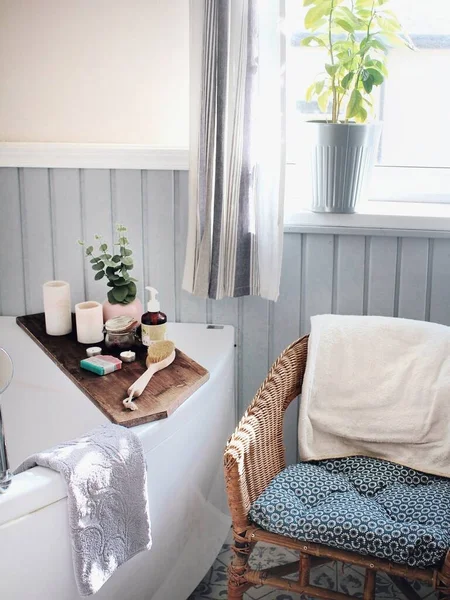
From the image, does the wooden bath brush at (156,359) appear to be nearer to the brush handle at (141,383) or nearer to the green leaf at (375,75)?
the brush handle at (141,383)

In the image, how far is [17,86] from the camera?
2.19 m

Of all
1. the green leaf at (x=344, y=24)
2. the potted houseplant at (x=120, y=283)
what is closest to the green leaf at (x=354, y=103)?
the green leaf at (x=344, y=24)

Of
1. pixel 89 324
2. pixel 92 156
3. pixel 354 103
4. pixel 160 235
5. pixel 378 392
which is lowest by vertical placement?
pixel 378 392

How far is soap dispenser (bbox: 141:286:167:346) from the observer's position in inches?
74.4

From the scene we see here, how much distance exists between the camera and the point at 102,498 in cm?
139

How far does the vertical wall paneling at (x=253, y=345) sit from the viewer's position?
217 centimetres

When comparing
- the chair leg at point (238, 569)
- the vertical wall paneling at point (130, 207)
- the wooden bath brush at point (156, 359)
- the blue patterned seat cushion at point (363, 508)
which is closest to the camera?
the blue patterned seat cushion at point (363, 508)

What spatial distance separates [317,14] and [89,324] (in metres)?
1.00

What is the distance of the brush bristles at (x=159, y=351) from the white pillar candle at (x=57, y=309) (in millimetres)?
349

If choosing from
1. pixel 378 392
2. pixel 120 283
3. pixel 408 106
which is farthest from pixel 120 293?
pixel 408 106

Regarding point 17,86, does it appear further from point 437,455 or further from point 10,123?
point 437,455

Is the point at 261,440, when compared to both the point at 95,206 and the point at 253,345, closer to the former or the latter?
the point at 253,345

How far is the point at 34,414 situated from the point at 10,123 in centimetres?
88

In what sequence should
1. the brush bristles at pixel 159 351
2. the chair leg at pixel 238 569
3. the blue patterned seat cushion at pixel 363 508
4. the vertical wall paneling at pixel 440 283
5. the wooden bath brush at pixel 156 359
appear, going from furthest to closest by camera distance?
the vertical wall paneling at pixel 440 283
the brush bristles at pixel 159 351
the wooden bath brush at pixel 156 359
the chair leg at pixel 238 569
the blue patterned seat cushion at pixel 363 508
